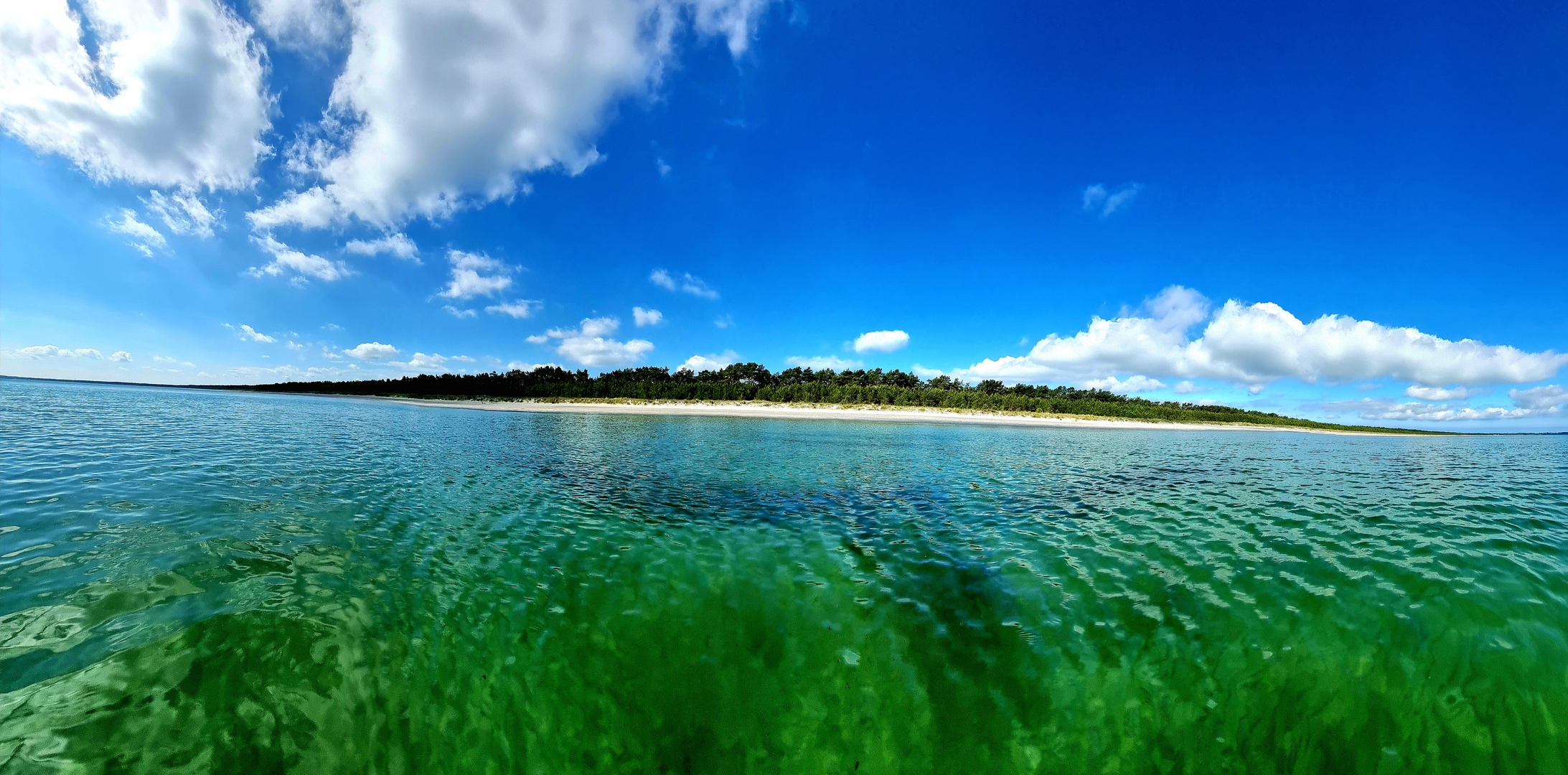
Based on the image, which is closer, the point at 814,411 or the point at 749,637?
the point at 749,637

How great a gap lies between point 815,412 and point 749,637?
88.1 meters

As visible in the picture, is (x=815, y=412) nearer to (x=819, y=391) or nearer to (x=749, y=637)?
(x=819, y=391)

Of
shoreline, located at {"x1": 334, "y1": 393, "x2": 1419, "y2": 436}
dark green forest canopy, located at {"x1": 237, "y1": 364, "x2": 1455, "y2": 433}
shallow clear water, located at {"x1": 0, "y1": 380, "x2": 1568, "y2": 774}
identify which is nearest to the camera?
shallow clear water, located at {"x1": 0, "y1": 380, "x2": 1568, "y2": 774}

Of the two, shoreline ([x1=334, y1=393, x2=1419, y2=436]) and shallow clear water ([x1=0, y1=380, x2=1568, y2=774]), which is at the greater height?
shoreline ([x1=334, y1=393, x2=1419, y2=436])

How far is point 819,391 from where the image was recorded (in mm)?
115688

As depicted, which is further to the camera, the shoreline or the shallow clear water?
the shoreline

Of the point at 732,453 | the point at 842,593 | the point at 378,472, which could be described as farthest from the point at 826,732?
the point at 732,453

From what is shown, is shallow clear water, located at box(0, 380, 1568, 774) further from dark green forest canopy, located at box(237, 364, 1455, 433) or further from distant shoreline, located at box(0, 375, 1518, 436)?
dark green forest canopy, located at box(237, 364, 1455, 433)

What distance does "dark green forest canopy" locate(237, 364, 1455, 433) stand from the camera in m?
115

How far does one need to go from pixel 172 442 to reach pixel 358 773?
30.8 meters

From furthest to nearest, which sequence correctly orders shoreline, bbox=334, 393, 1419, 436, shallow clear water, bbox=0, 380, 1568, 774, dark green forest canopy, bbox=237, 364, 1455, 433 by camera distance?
dark green forest canopy, bbox=237, 364, 1455, 433 < shoreline, bbox=334, 393, 1419, 436 < shallow clear water, bbox=0, 380, 1568, 774

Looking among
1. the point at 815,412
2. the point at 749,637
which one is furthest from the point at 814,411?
the point at 749,637

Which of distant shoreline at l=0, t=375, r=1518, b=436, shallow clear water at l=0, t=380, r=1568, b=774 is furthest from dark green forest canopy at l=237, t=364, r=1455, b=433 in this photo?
shallow clear water at l=0, t=380, r=1568, b=774

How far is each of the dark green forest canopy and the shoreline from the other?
10.7 ft
